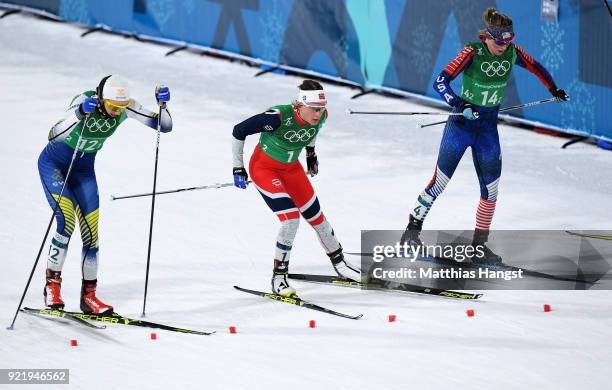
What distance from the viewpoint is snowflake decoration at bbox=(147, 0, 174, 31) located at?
18562 millimetres

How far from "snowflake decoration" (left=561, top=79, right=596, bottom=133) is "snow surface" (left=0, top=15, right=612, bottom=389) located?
30cm

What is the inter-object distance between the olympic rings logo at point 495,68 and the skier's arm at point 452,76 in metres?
0.13

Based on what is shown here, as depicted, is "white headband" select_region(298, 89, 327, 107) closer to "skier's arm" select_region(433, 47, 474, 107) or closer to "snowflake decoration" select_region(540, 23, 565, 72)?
"skier's arm" select_region(433, 47, 474, 107)

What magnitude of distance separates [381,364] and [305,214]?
6.18 feet

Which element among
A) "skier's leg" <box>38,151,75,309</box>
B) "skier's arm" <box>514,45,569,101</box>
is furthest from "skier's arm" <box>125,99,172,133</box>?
"skier's arm" <box>514,45,569,101</box>

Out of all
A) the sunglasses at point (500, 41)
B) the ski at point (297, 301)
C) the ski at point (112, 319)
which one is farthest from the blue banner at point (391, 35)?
the ski at point (112, 319)

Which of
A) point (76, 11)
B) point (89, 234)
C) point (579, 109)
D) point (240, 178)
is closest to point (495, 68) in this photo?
point (240, 178)

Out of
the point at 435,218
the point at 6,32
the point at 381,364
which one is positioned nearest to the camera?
the point at 381,364

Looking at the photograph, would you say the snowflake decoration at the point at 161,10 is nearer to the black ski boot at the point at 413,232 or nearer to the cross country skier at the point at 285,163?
the black ski boot at the point at 413,232

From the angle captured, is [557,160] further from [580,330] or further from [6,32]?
[6,32]

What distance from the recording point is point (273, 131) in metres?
9.78

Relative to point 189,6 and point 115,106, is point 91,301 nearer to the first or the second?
point 115,106

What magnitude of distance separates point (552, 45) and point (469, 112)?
4230 mm

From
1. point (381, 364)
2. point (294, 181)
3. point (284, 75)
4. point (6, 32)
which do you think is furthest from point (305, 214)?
point (6, 32)
